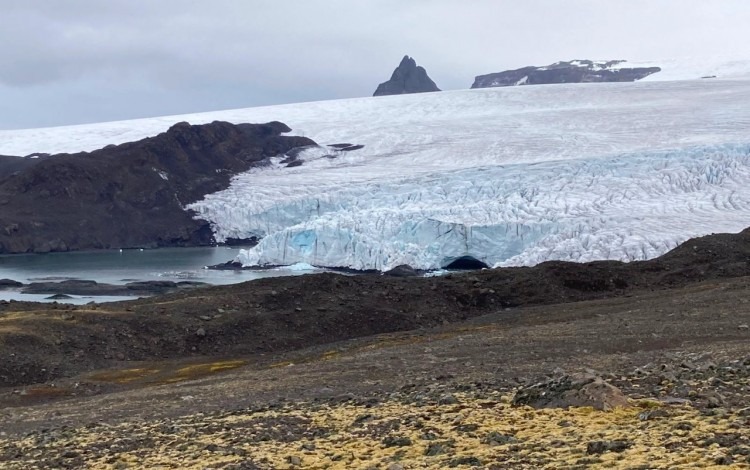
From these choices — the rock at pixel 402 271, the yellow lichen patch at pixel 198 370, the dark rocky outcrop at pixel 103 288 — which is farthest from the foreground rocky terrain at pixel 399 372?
the dark rocky outcrop at pixel 103 288

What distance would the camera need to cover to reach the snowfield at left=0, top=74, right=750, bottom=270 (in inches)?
1977

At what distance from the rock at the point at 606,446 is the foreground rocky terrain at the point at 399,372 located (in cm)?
2

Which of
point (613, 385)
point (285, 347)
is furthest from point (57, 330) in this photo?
point (613, 385)

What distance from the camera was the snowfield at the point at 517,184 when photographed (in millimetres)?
50219

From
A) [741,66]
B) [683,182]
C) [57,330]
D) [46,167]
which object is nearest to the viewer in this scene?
[57,330]

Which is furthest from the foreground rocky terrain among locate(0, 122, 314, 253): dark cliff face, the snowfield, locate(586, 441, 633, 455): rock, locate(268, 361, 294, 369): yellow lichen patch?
locate(0, 122, 314, 253): dark cliff face

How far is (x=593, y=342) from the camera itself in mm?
20016

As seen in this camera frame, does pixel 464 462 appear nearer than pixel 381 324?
Yes

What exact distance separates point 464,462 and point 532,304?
26.2 metres

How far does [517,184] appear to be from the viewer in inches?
2285

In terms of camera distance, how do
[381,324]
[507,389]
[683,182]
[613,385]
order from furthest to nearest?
1. [683,182]
2. [381,324]
3. [507,389]
4. [613,385]

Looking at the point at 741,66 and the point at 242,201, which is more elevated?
the point at 741,66

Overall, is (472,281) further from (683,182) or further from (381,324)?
(683,182)

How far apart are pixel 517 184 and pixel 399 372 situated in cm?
4110
